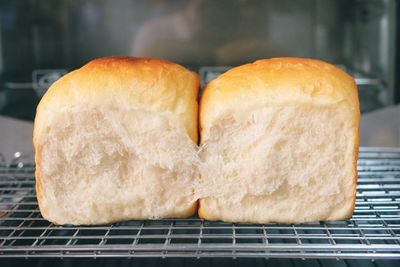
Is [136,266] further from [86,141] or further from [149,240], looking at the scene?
[86,141]

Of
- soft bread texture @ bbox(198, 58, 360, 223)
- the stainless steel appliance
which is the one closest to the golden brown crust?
soft bread texture @ bbox(198, 58, 360, 223)

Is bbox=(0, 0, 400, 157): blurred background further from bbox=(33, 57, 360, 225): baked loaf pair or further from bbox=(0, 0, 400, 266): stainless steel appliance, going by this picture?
bbox=(33, 57, 360, 225): baked loaf pair

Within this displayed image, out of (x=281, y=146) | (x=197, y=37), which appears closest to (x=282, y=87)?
(x=281, y=146)

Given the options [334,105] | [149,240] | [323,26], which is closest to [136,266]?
[149,240]

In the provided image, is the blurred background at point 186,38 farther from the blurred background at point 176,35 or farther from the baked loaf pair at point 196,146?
the baked loaf pair at point 196,146

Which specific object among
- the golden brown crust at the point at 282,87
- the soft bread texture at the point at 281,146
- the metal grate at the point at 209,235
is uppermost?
the golden brown crust at the point at 282,87

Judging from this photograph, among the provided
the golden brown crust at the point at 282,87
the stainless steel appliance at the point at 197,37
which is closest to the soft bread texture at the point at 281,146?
the golden brown crust at the point at 282,87
